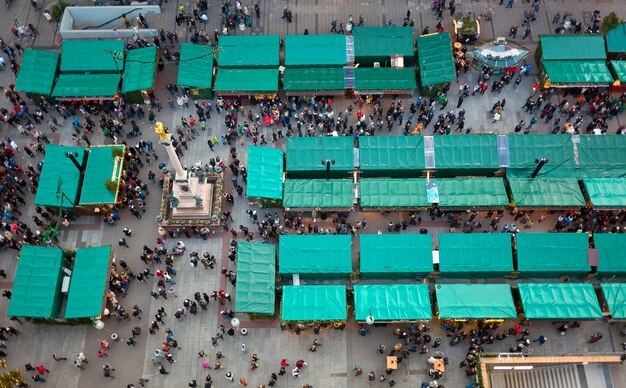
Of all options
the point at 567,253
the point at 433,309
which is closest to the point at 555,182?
the point at 567,253

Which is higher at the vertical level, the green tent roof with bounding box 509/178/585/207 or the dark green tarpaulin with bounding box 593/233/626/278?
the green tent roof with bounding box 509/178/585/207

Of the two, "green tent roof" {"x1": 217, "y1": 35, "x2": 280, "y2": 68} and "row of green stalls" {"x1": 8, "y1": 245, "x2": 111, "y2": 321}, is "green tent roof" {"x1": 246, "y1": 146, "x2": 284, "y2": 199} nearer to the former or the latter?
"green tent roof" {"x1": 217, "y1": 35, "x2": 280, "y2": 68}

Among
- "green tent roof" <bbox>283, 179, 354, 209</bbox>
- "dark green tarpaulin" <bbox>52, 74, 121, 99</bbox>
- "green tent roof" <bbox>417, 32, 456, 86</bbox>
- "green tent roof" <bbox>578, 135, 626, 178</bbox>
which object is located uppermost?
"green tent roof" <bbox>417, 32, 456, 86</bbox>

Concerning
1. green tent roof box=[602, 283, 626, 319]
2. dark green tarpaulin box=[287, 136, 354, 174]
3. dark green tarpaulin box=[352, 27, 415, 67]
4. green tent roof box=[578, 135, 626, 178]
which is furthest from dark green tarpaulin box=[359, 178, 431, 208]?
green tent roof box=[602, 283, 626, 319]

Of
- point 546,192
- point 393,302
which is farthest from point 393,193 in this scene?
point 546,192

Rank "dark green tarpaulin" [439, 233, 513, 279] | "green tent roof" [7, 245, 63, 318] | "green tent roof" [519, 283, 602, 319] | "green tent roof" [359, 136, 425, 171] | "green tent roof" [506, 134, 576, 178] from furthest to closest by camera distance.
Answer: "green tent roof" [359, 136, 425, 171]
"green tent roof" [506, 134, 576, 178]
"dark green tarpaulin" [439, 233, 513, 279]
"green tent roof" [7, 245, 63, 318]
"green tent roof" [519, 283, 602, 319]

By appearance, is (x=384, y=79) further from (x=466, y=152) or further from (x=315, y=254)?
(x=315, y=254)

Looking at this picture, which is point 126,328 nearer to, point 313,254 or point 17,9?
point 313,254
